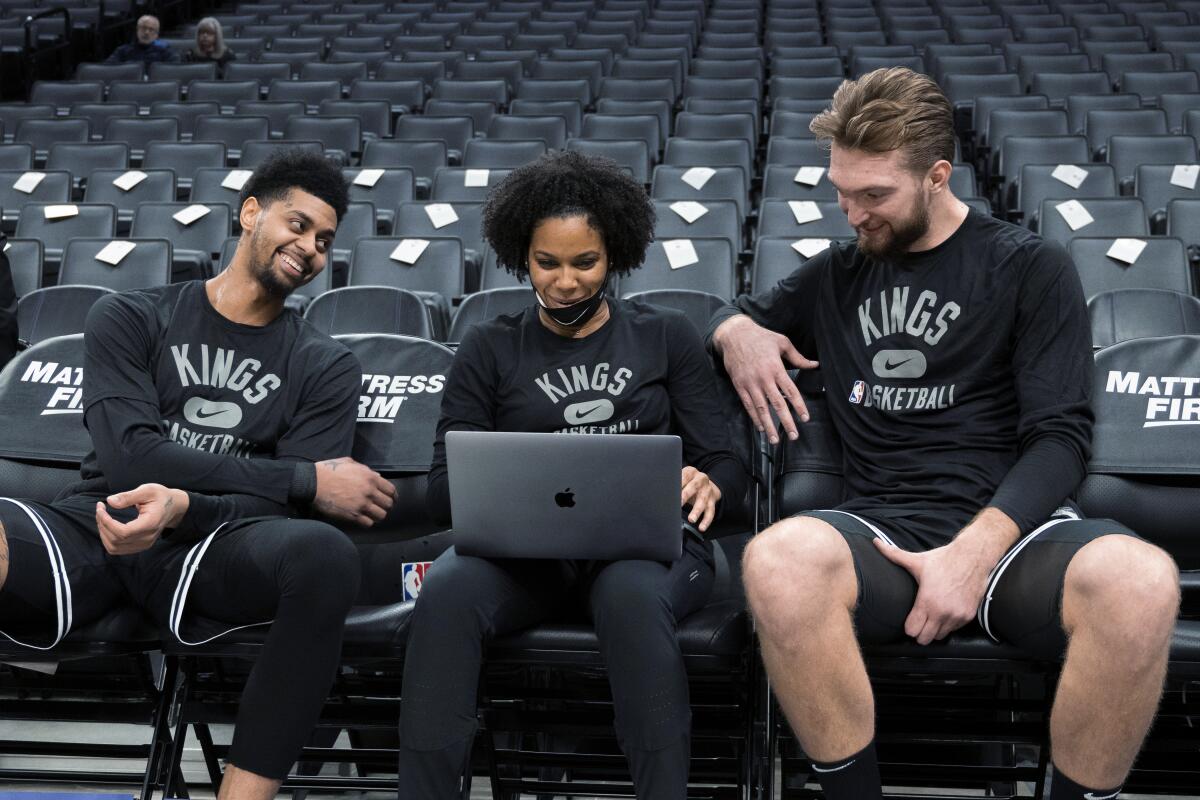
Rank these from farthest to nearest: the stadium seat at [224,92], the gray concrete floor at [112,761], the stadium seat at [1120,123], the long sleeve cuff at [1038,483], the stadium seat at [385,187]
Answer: the stadium seat at [224,92], the stadium seat at [1120,123], the stadium seat at [385,187], the gray concrete floor at [112,761], the long sleeve cuff at [1038,483]

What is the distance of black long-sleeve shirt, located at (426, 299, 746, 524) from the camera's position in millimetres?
2025

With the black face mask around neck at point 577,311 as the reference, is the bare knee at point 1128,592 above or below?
below

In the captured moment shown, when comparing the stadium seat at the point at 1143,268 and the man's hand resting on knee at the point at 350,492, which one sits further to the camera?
the stadium seat at the point at 1143,268

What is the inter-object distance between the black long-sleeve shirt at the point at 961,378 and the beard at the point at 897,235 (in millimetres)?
38

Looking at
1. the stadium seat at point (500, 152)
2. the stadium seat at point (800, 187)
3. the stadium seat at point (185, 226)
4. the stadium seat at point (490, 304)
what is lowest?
the stadium seat at point (500, 152)

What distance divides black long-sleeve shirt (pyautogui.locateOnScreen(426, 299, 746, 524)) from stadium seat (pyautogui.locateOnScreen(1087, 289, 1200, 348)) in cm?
129

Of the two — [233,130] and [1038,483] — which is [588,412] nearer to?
[1038,483]

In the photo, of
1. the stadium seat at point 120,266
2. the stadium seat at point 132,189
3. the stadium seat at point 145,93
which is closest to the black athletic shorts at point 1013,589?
the stadium seat at point 120,266

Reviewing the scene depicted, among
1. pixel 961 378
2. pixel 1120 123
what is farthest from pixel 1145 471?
pixel 1120 123

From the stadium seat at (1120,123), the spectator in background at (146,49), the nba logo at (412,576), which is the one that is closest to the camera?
the nba logo at (412,576)

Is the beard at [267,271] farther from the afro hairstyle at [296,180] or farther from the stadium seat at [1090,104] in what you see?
the stadium seat at [1090,104]

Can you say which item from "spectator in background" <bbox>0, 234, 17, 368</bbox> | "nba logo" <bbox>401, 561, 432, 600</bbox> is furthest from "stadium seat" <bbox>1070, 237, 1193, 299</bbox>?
"spectator in background" <bbox>0, 234, 17, 368</bbox>

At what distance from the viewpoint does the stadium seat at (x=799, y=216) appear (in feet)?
13.5

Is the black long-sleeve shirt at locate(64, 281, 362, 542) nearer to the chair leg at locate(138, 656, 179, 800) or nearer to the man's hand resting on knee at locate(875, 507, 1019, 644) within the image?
the chair leg at locate(138, 656, 179, 800)
